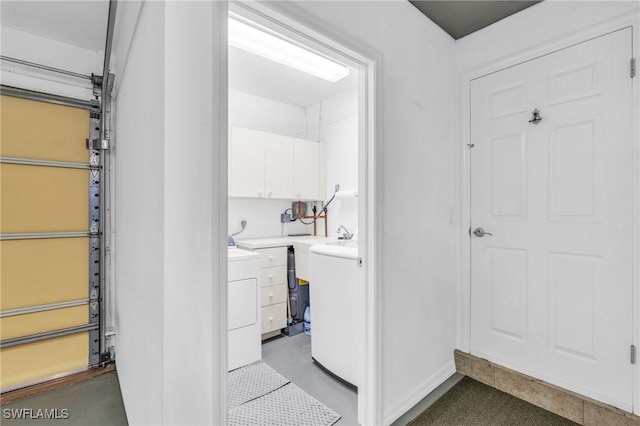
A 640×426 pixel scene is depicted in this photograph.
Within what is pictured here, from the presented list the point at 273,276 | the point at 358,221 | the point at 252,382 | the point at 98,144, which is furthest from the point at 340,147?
the point at 252,382

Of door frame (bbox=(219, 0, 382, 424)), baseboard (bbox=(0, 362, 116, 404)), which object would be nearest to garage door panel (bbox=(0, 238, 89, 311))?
baseboard (bbox=(0, 362, 116, 404))

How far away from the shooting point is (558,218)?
182 cm

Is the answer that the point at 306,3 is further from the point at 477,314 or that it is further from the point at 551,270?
the point at 477,314

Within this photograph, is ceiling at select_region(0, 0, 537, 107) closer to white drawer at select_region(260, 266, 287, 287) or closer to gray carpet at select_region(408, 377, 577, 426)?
white drawer at select_region(260, 266, 287, 287)

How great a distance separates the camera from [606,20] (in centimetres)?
163

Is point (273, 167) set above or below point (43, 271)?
above

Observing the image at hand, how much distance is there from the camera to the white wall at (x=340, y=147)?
3.35 metres

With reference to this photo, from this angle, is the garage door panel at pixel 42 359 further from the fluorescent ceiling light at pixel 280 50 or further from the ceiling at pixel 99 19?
the fluorescent ceiling light at pixel 280 50

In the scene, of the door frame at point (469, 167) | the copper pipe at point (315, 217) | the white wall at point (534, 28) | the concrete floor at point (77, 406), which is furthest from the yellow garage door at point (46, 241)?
the white wall at point (534, 28)

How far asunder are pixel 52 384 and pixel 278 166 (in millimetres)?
2601

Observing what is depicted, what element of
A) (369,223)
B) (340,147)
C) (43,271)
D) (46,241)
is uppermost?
(340,147)

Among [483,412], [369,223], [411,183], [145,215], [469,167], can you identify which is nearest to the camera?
[145,215]

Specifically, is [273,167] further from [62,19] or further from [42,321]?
[42,321]

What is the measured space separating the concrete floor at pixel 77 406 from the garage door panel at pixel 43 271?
2.20 feet
